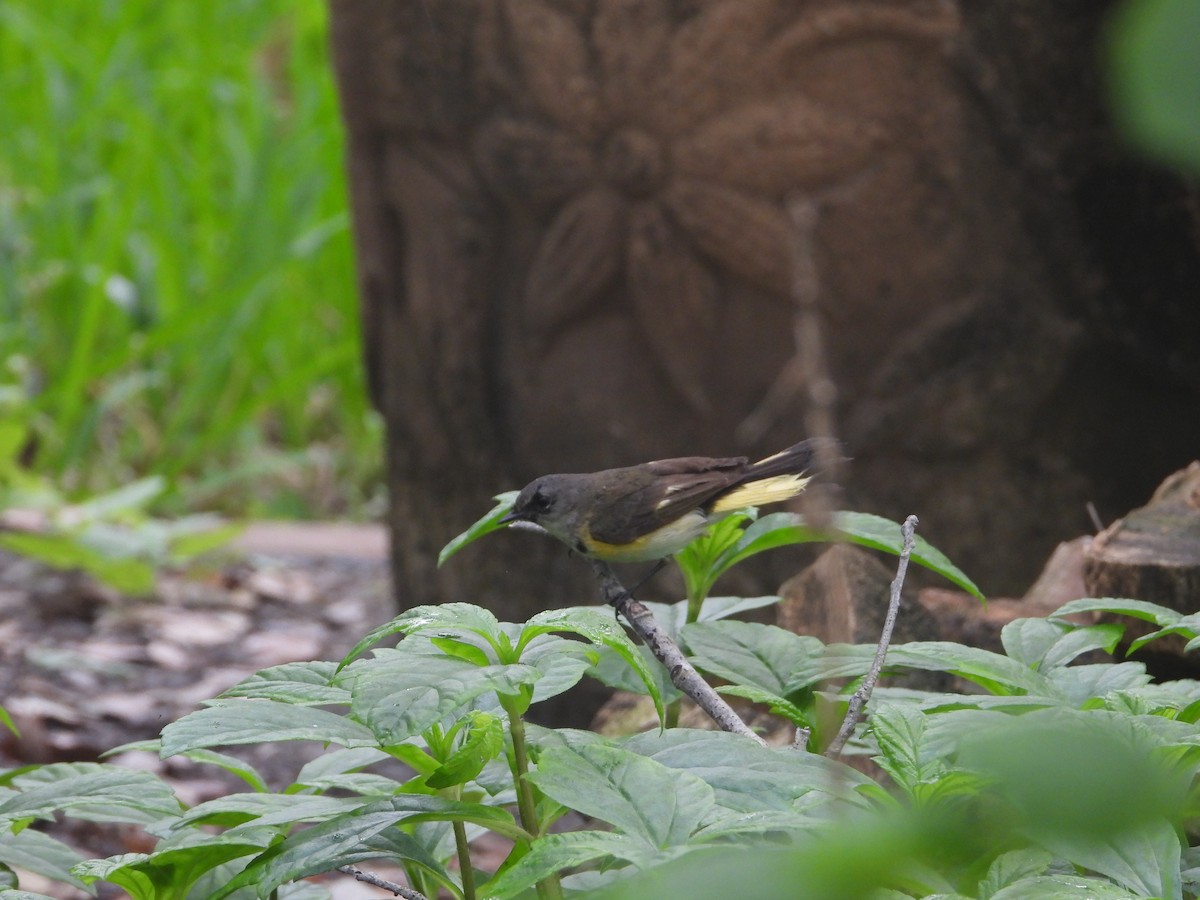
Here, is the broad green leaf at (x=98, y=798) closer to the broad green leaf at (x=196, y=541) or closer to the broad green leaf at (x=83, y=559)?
the broad green leaf at (x=83, y=559)

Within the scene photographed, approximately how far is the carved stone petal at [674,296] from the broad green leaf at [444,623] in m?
2.23

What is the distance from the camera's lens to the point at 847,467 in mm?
3000

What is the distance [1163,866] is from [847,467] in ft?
7.04

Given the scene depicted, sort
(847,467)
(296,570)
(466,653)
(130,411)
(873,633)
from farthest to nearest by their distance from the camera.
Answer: (130,411), (296,570), (847,467), (873,633), (466,653)

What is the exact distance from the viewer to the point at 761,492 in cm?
168

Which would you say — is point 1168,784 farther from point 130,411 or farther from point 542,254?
point 130,411

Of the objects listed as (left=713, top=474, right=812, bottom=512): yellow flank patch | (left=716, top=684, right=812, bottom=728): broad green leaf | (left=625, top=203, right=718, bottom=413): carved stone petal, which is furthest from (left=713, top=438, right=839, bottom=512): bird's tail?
(left=625, top=203, right=718, bottom=413): carved stone petal

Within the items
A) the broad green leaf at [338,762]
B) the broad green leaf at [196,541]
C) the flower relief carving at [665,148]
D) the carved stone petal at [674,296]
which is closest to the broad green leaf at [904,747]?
the broad green leaf at [338,762]

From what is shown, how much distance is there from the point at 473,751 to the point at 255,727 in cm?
16

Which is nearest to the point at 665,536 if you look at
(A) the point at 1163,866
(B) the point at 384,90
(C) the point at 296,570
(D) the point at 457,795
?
(D) the point at 457,795

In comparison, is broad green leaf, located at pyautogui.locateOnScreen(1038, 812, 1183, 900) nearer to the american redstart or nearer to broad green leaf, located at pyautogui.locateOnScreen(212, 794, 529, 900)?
broad green leaf, located at pyautogui.locateOnScreen(212, 794, 529, 900)

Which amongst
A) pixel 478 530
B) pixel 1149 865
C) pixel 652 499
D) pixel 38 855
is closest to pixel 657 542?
pixel 652 499

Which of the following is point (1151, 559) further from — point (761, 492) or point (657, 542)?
point (657, 542)

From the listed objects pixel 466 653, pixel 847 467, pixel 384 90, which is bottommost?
pixel 847 467
